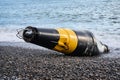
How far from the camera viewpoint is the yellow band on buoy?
13671mm

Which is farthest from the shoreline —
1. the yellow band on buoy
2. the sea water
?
the sea water

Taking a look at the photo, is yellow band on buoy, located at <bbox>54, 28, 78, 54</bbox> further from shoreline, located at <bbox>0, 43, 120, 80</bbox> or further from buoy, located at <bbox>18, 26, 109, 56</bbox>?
shoreline, located at <bbox>0, 43, 120, 80</bbox>

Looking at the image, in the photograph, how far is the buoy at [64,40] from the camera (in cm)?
1326

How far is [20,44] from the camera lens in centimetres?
2017

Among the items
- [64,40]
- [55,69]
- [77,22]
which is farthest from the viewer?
[77,22]

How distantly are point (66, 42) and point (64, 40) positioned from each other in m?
0.11

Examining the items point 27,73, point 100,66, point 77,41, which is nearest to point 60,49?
point 77,41

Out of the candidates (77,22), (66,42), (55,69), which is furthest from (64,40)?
(77,22)

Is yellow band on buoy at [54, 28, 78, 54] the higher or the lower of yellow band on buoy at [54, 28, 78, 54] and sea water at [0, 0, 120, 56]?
the higher

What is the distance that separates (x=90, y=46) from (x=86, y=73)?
3.77m

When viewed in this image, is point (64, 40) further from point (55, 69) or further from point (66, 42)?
point (55, 69)

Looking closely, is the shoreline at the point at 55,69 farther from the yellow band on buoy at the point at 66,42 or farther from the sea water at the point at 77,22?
the sea water at the point at 77,22

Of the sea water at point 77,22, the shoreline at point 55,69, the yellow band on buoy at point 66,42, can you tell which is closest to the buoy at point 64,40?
the yellow band on buoy at point 66,42

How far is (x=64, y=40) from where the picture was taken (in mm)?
13703
